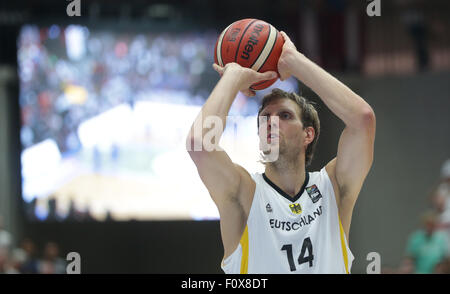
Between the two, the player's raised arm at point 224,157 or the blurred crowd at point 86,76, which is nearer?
the player's raised arm at point 224,157

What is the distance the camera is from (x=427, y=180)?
11.1 meters

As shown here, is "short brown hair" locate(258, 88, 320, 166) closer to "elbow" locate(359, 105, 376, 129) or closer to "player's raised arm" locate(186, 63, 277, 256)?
"player's raised arm" locate(186, 63, 277, 256)

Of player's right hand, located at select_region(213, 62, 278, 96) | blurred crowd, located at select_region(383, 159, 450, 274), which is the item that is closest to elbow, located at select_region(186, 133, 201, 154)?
player's right hand, located at select_region(213, 62, 278, 96)

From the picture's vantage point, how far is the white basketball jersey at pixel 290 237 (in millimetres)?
3229

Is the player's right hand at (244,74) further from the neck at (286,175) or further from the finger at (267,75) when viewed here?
the neck at (286,175)

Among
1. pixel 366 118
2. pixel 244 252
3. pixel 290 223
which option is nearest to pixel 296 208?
pixel 290 223

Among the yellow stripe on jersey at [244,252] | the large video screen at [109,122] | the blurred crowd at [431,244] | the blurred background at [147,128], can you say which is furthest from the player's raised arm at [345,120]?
the large video screen at [109,122]

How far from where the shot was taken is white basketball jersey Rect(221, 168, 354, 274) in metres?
3.23

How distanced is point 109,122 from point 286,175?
738 centimetres

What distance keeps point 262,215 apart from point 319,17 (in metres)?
8.68

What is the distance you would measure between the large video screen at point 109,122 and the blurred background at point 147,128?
2 cm

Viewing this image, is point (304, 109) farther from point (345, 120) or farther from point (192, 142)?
point (192, 142)
